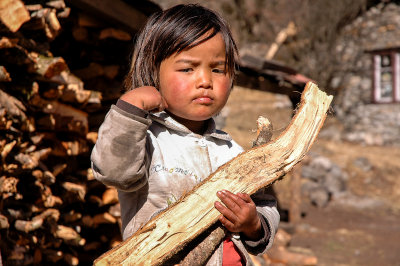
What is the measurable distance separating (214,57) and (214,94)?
0.14 metres

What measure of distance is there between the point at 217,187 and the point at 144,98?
0.40m

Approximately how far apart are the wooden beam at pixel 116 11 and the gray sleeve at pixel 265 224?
216cm

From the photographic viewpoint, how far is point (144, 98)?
1.53 meters

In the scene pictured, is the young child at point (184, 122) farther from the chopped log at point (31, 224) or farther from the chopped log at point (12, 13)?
the chopped log at point (31, 224)

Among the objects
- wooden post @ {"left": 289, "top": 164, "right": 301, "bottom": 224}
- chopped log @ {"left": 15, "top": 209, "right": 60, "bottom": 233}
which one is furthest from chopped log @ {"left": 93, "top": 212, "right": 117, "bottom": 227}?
wooden post @ {"left": 289, "top": 164, "right": 301, "bottom": 224}

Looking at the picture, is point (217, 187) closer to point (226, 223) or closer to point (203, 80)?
point (226, 223)

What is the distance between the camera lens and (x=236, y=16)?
69.2 feet

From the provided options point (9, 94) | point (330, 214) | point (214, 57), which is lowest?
point (330, 214)

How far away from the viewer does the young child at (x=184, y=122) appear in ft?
5.22

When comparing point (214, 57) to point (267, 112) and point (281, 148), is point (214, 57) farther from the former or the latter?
point (267, 112)

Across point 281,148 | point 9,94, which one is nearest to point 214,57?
point 281,148

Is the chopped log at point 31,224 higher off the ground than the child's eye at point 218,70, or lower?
lower

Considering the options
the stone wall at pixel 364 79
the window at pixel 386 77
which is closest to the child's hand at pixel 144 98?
the stone wall at pixel 364 79

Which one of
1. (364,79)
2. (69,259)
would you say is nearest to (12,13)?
(69,259)
